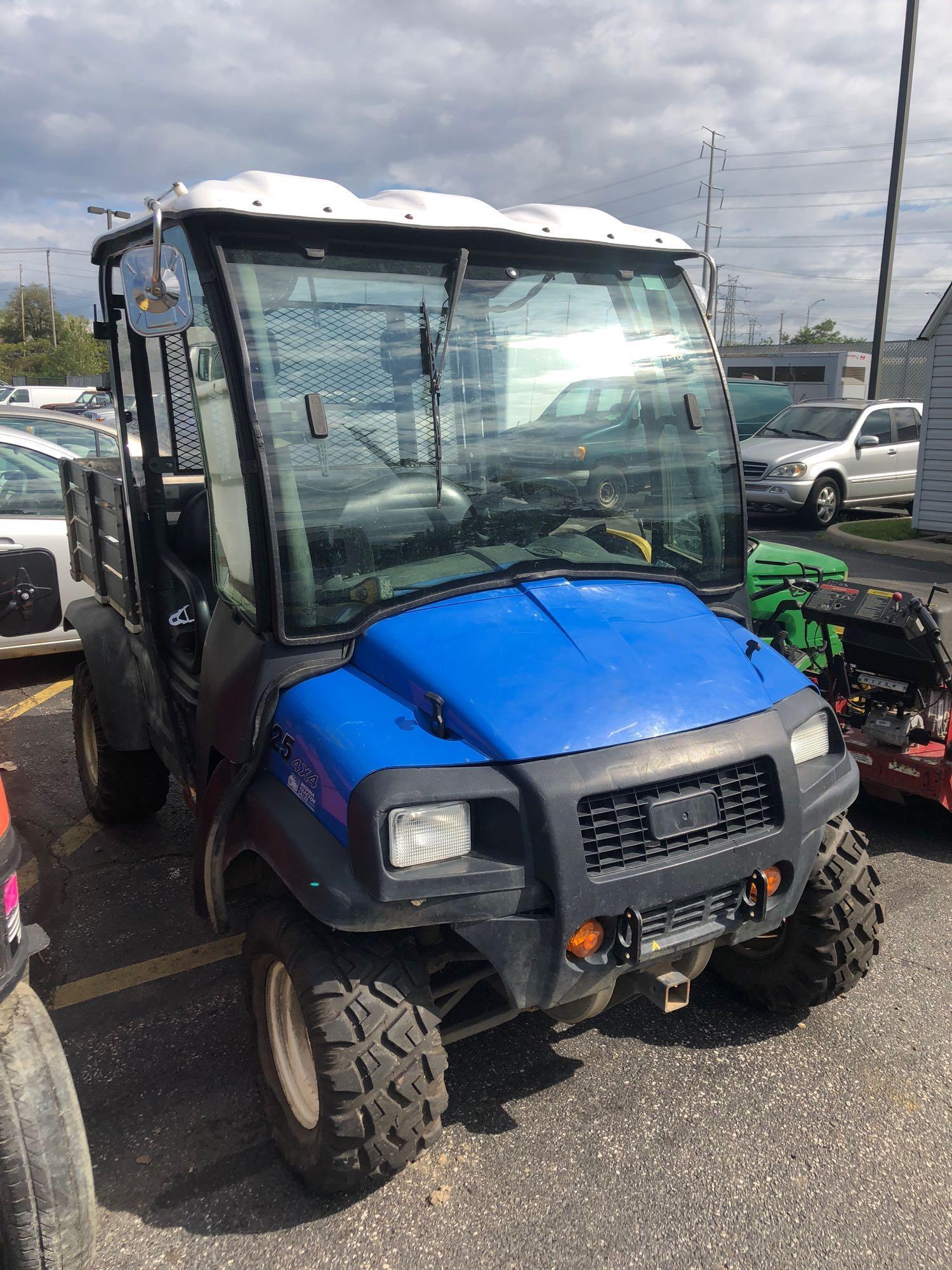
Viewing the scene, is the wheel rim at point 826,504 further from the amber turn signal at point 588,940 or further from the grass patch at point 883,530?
the amber turn signal at point 588,940

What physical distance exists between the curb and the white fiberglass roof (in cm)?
1009

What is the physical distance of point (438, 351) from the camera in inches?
109

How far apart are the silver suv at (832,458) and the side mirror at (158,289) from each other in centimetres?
1266

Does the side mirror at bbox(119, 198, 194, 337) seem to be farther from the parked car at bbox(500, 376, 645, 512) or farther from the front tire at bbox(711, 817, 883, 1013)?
the front tire at bbox(711, 817, 883, 1013)

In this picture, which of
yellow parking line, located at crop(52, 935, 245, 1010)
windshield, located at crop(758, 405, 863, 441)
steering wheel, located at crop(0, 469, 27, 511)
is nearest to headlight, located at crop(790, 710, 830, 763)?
yellow parking line, located at crop(52, 935, 245, 1010)

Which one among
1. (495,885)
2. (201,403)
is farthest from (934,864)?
(201,403)

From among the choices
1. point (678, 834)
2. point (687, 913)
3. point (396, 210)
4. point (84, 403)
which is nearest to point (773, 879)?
point (687, 913)

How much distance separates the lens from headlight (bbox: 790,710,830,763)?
9.02 feet

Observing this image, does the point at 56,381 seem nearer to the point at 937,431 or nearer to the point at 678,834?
the point at 937,431

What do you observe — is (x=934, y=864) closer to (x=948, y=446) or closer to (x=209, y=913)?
(x=209, y=913)

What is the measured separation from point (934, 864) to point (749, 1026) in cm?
170

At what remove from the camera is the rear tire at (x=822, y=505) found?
1431 centimetres

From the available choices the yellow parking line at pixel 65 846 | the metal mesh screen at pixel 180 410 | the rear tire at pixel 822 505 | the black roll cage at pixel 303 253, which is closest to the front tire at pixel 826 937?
the black roll cage at pixel 303 253

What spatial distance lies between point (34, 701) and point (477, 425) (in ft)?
16.7
